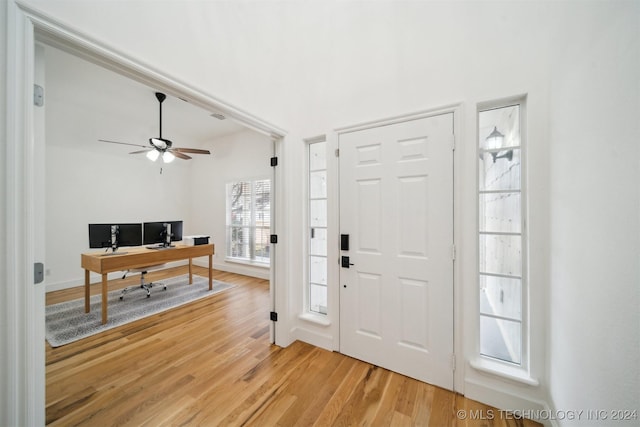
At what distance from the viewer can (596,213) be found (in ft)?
3.31

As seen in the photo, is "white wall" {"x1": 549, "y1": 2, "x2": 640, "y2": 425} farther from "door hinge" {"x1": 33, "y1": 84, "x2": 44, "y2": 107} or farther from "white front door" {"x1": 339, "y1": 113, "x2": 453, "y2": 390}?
"door hinge" {"x1": 33, "y1": 84, "x2": 44, "y2": 107}

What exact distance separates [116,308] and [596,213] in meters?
5.03

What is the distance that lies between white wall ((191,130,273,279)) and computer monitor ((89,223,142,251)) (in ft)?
6.42

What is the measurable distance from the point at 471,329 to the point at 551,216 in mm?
954

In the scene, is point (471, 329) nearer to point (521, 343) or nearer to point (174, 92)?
point (521, 343)

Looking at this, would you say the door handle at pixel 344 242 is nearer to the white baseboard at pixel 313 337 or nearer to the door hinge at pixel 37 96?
the white baseboard at pixel 313 337

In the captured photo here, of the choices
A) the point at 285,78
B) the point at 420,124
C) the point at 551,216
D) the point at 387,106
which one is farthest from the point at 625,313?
the point at 285,78

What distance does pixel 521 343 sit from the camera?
165 centimetres

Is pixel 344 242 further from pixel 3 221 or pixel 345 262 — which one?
pixel 3 221

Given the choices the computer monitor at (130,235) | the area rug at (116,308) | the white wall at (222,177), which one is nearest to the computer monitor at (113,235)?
the computer monitor at (130,235)

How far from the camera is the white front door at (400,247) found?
182 cm

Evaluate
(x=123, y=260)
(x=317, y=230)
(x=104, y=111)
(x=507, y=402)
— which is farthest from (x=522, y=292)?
(x=104, y=111)

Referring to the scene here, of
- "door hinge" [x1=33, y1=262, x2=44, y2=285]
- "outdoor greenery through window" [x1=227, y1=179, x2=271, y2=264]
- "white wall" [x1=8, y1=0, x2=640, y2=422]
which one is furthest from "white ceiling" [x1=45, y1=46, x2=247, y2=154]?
"door hinge" [x1=33, y1=262, x2=44, y2=285]

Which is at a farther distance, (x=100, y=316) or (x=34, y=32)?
(x=100, y=316)
